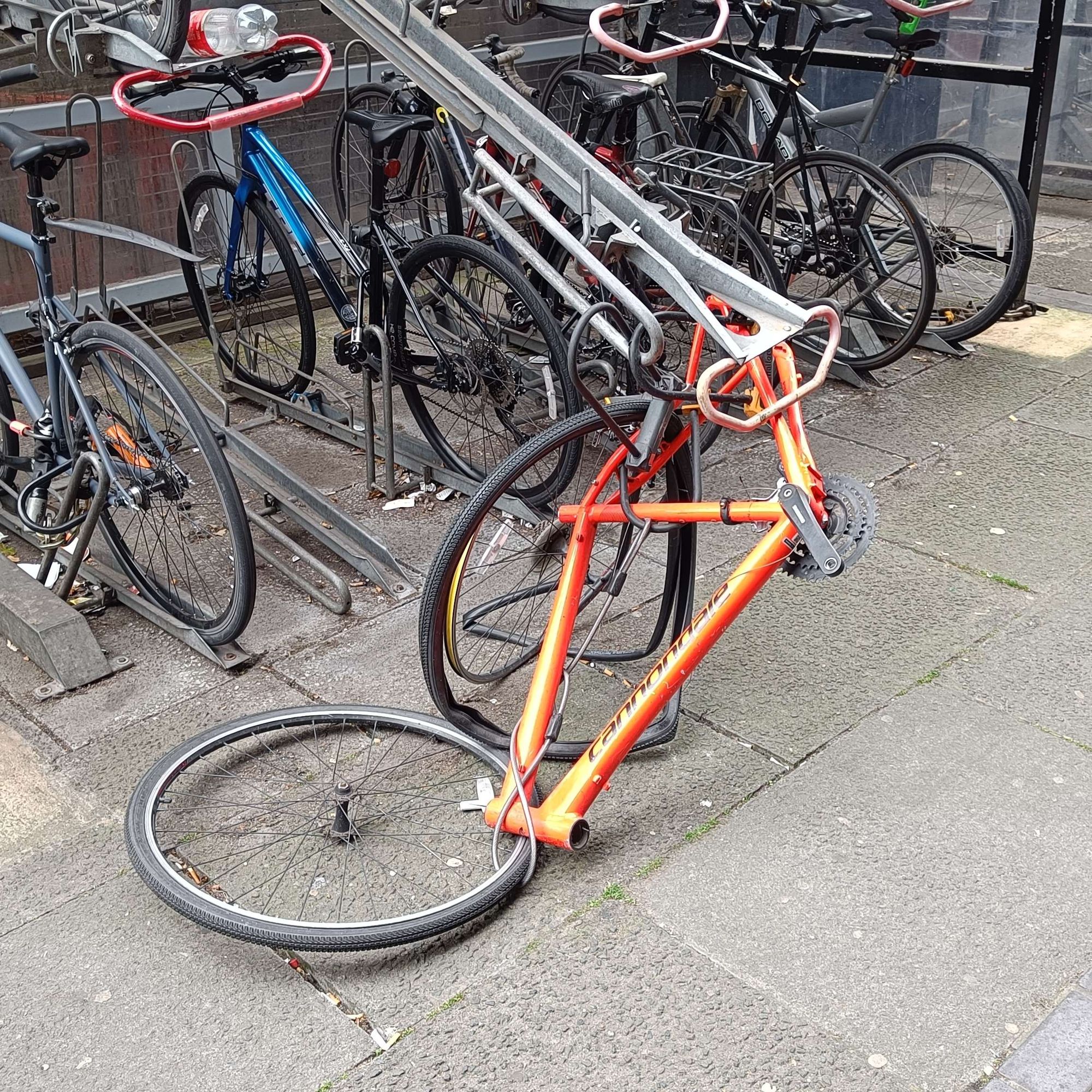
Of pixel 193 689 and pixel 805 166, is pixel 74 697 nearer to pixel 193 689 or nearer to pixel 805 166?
pixel 193 689

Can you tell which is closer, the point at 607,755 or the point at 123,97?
the point at 607,755

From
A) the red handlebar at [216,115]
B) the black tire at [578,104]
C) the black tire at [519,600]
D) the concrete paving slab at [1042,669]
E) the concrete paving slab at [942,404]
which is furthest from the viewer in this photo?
the black tire at [578,104]

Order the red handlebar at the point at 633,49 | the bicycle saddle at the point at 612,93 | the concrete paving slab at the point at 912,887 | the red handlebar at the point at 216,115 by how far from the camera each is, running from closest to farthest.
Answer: the concrete paving slab at the point at 912,887 < the red handlebar at the point at 633,49 < the red handlebar at the point at 216,115 < the bicycle saddle at the point at 612,93

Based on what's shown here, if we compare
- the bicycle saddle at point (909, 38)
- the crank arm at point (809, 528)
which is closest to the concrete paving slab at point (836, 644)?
the crank arm at point (809, 528)

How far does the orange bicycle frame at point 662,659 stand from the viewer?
2920mm

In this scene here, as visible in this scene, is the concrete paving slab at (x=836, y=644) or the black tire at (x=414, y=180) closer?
the concrete paving slab at (x=836, y=644)

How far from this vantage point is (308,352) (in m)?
5.50

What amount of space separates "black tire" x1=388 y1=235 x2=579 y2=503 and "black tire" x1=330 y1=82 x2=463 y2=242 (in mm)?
612

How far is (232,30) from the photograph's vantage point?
429 cm

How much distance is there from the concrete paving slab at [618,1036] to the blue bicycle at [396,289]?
1.84 m

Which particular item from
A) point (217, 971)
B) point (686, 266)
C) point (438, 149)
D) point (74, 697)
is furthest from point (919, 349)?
point (217, 971)

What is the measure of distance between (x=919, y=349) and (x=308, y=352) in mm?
2900

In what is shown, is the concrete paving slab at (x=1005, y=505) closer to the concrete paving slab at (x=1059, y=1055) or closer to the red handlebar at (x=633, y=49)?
the red handlebar at (x=633, y=49)

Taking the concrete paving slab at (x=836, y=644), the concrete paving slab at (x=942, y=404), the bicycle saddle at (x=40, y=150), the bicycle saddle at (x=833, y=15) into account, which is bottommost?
the concrete paving slab at (x=942, y=404)
